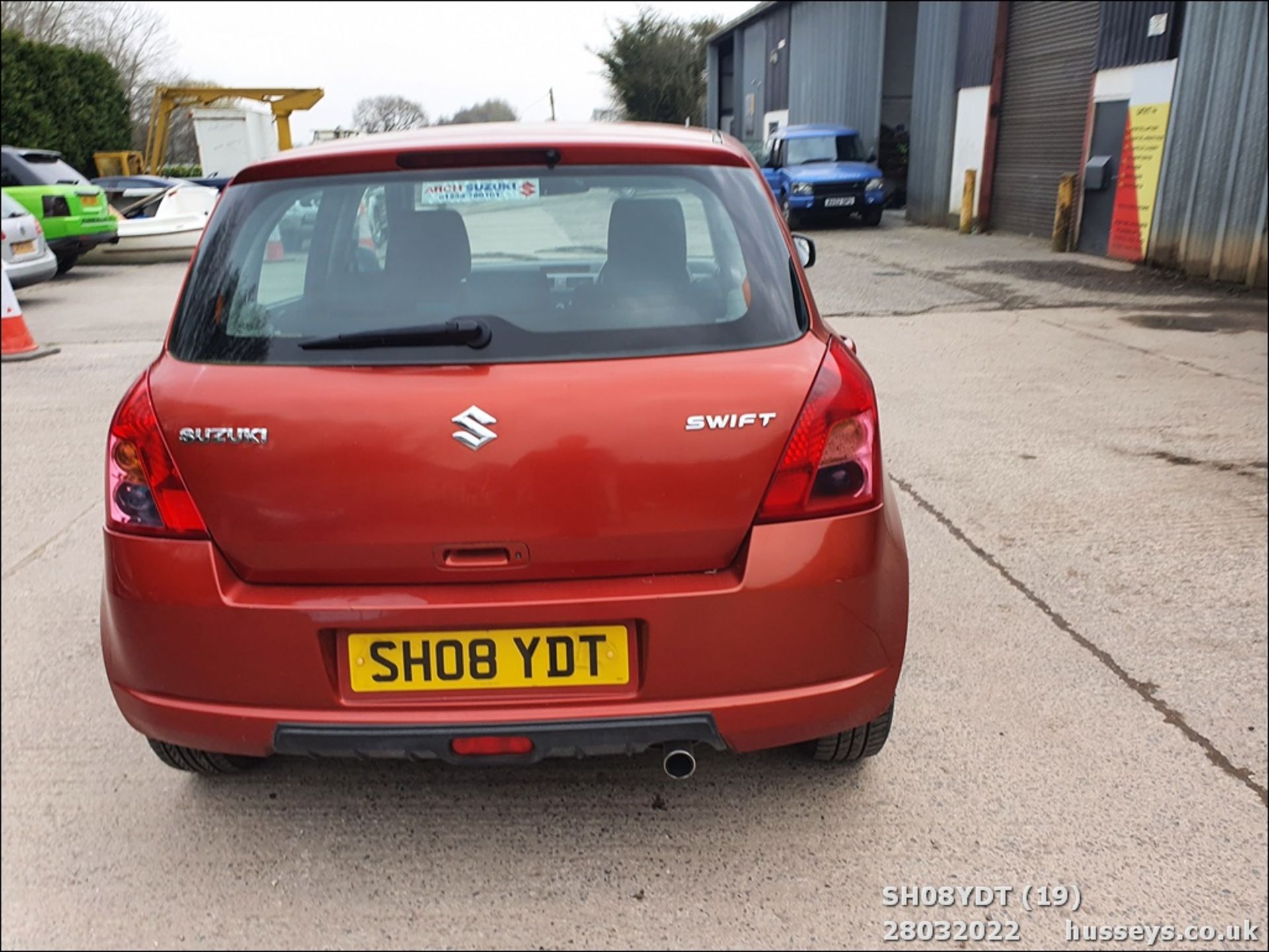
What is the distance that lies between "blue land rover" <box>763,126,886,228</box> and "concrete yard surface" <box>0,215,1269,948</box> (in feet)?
54.4

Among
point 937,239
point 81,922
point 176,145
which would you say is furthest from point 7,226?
point 176,145

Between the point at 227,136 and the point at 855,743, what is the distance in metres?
29.4

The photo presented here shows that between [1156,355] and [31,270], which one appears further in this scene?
[31,270]

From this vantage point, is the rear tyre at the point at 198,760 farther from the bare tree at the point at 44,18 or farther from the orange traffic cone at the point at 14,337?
the bare tree at the point at 44,18

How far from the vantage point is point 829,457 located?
227cm

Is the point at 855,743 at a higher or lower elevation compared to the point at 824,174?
lower

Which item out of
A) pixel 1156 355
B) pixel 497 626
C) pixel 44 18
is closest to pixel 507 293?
pixel 497 626

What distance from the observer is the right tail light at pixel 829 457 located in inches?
87.6

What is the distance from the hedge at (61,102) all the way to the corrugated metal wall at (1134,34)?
21651 mm

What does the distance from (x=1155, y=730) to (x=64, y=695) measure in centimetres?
322

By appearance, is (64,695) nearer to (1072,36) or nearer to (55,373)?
(55,373)

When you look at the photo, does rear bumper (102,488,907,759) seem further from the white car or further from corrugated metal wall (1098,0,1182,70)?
corrugated metal wall (1098,0,1182,70)

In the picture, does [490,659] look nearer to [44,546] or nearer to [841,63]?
[44,546]

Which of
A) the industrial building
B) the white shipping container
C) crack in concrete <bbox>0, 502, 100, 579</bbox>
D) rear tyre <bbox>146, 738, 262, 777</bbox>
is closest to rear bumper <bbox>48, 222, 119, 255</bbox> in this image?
crack in concrete <bbox>0, 502, 100, 579</bbox>
